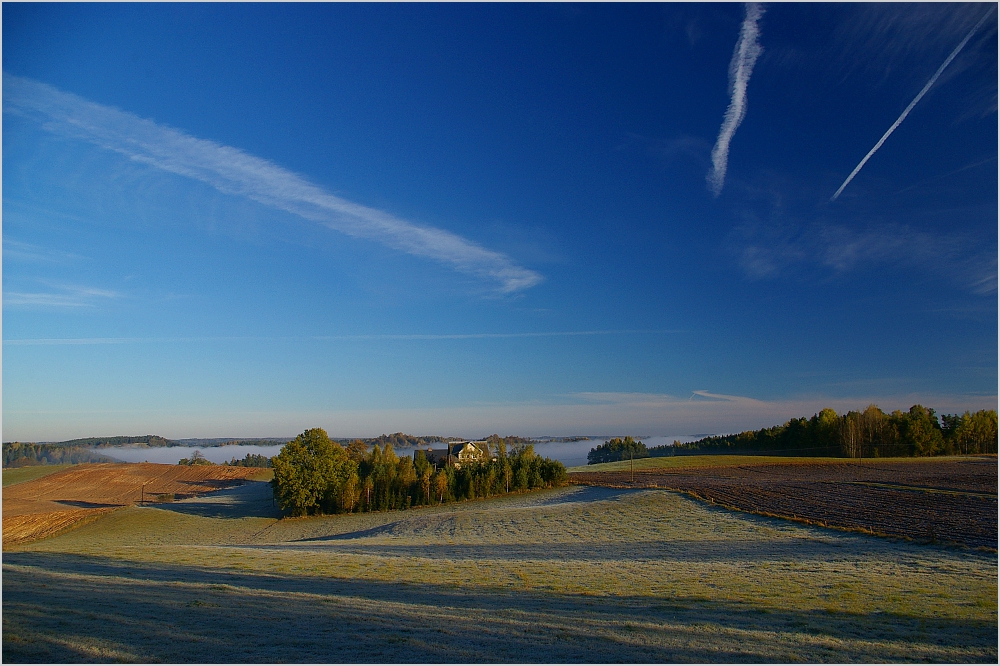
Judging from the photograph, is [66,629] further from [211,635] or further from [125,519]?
[125,519]

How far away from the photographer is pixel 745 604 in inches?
651

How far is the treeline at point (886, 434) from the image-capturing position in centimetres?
12588

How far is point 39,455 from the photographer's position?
522 feet

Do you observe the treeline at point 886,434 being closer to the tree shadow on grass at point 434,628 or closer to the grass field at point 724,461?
the grass field at point 724,461

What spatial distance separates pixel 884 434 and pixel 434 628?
154963 mm

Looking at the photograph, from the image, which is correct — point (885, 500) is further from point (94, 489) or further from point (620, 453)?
point (620, 453)

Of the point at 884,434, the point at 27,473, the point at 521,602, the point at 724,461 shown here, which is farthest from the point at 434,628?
the point at 884,434

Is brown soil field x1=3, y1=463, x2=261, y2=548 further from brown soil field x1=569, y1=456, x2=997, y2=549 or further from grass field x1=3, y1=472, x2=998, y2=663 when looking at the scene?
brown soil field x1=569, y1=456, x2=997, y2=549

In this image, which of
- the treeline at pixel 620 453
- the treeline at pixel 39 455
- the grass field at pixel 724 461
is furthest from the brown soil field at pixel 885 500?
the treeline at pixel 39 455

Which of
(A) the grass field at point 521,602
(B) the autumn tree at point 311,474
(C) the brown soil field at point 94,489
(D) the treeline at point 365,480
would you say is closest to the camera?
(A) the grass field at point 521,602

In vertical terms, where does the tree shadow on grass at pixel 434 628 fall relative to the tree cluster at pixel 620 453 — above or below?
above

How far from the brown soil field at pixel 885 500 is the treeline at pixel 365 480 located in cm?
2170

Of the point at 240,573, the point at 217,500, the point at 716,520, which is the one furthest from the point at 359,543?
the point at 217,500

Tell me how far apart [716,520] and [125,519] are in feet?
198
